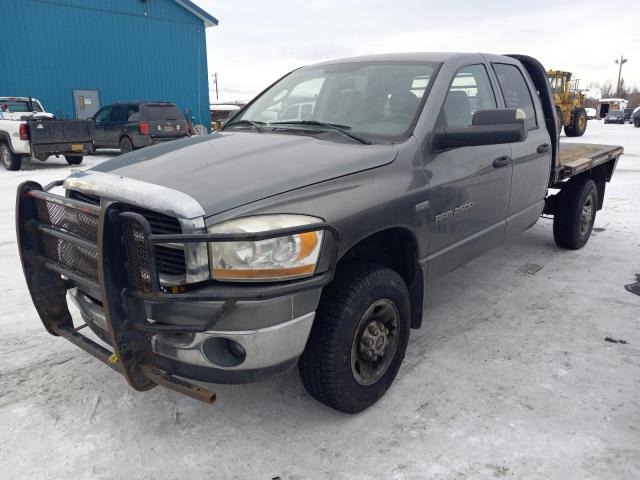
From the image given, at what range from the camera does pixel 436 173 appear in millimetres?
2973

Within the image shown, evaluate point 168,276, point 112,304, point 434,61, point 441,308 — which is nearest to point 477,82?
point 434,61

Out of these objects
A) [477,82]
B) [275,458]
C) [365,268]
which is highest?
[477,82]

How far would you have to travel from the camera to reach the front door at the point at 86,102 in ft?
61.3

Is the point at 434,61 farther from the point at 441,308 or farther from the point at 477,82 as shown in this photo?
the point at 441,308

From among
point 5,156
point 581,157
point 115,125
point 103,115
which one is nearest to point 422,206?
point 581,157

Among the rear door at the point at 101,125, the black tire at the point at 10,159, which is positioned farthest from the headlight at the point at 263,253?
the rear door at the point at 101,125

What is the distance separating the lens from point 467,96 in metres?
3.47

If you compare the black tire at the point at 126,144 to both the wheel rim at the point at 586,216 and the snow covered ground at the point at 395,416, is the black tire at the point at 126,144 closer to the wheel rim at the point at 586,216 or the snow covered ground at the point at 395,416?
the snow covered ground at the point at 395,416

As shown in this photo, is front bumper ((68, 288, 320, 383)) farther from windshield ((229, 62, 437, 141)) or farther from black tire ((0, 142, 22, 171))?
black tire ((0, 142, 22, 171))

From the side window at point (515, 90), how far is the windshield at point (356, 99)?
95cm

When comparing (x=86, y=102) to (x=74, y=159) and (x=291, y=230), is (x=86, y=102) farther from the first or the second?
(x=291, y=230)

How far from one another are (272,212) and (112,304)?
0.74 metres

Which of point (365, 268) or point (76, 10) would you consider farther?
point (76, 10)

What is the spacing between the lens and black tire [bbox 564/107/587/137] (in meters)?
21.9
